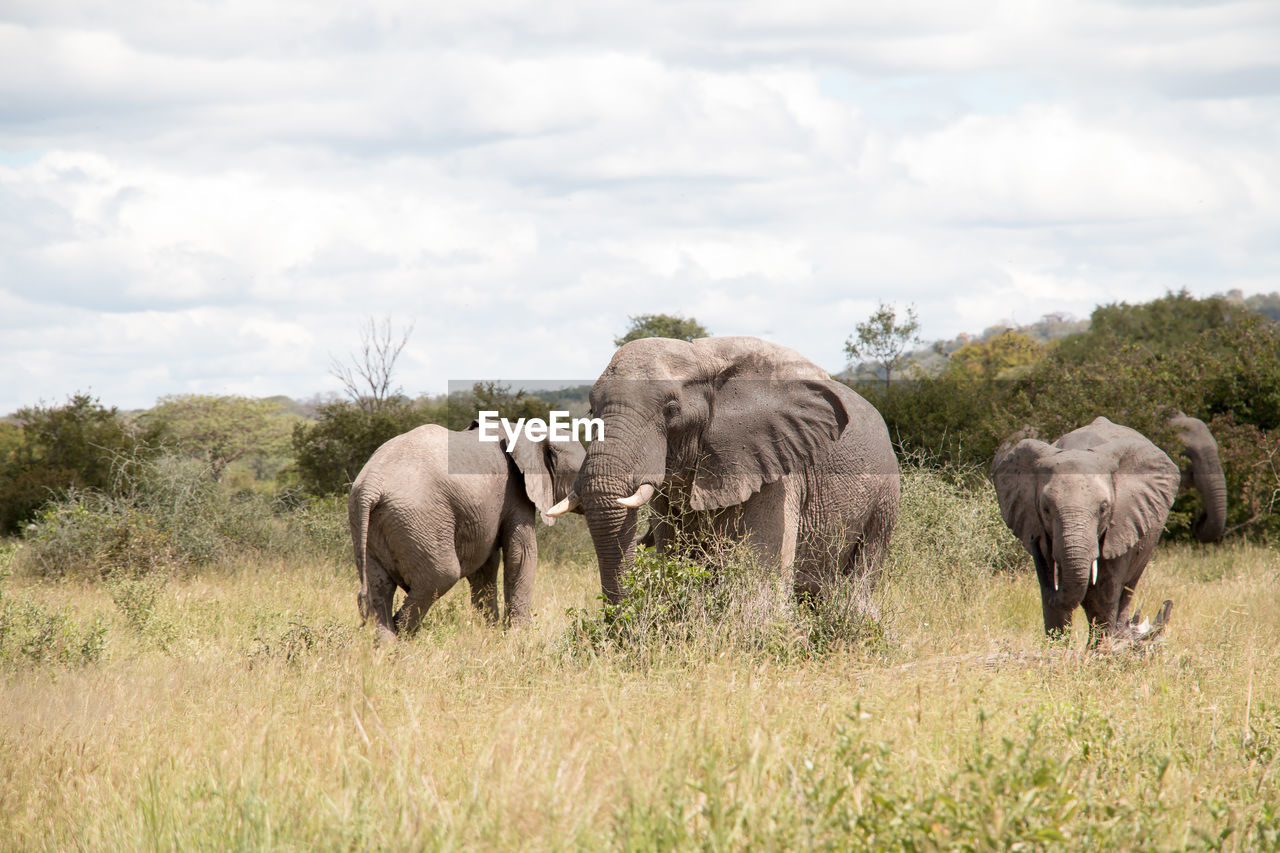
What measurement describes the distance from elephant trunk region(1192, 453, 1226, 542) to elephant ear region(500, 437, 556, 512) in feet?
32.3

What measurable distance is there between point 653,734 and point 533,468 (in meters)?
5.12

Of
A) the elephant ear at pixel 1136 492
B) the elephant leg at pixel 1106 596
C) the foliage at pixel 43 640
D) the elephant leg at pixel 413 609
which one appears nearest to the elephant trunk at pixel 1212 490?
the elephant ear at pixel 1136 492

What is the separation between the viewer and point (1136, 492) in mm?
8875

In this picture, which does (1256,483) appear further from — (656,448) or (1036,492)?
(656,448)

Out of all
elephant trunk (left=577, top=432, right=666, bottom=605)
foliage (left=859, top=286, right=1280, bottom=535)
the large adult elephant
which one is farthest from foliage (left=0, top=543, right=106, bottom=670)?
foliage (left=859, top=286, right=1280, bottom=535)

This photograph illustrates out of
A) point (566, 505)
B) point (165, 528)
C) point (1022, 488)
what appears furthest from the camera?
point (165, 528)

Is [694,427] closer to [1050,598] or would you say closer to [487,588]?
[1050,598]

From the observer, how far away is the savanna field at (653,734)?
12.6 ft

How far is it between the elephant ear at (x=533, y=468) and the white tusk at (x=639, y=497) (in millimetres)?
3245

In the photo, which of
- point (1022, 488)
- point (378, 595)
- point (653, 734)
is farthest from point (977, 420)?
point (653, 734)

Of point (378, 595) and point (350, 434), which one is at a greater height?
point (350, 434)

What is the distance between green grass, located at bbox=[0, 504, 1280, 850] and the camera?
3824 millimetres

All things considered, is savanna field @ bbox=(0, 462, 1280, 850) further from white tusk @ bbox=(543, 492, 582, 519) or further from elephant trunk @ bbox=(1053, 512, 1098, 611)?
elephant trunk @ bbox=(1053, 512, 1098, 611)

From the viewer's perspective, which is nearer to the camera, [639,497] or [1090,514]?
[639,497]
